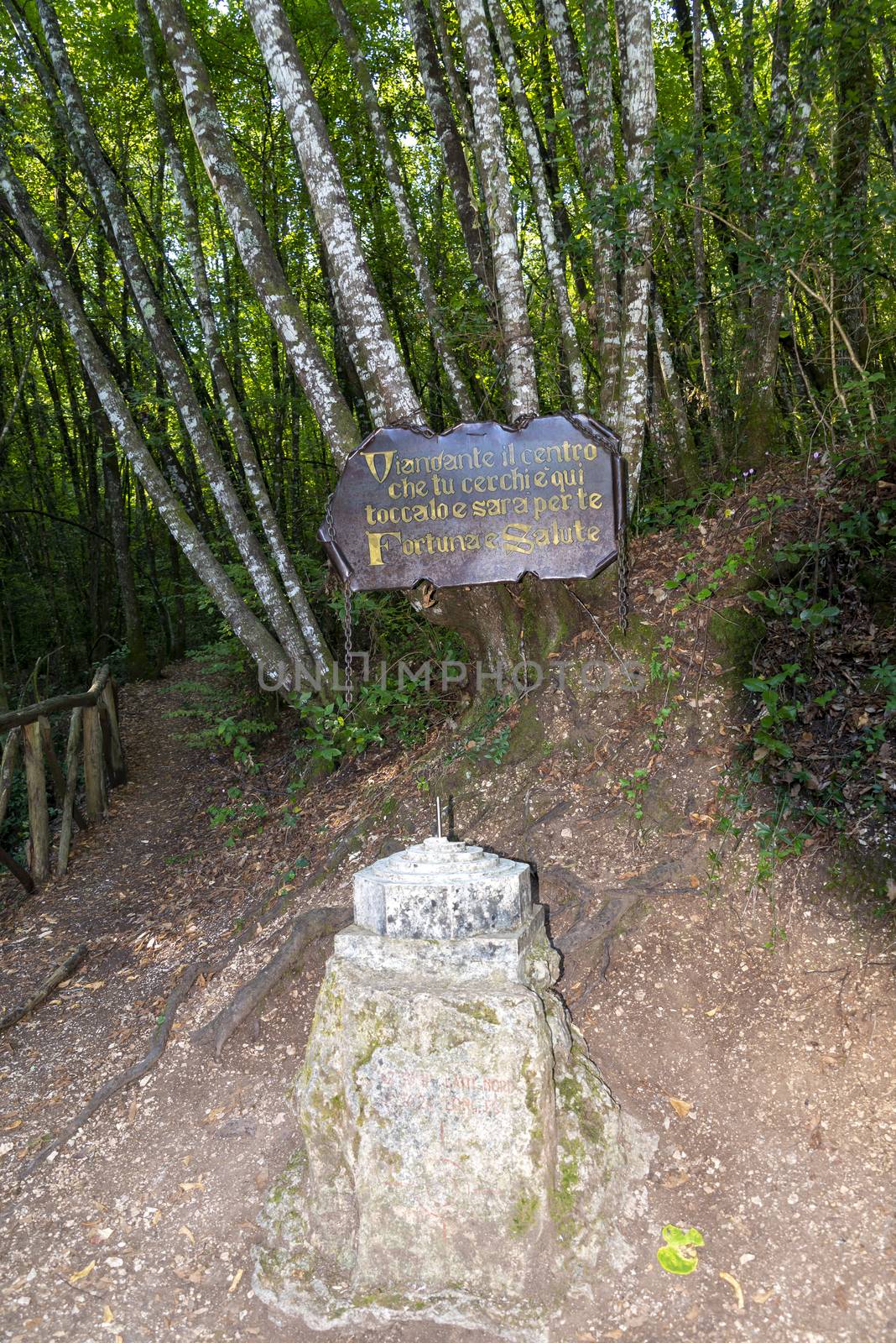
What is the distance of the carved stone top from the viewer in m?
2.95

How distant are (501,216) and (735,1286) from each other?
549 cm

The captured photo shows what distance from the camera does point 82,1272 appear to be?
3135mm

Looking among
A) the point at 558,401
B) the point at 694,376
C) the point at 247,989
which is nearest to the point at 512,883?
the point at 247,989

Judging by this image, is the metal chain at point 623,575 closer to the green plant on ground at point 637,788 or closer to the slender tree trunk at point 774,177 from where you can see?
the green plant on ground at point 637,788

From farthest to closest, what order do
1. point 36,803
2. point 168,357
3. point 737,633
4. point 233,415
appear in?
point 168,357 → point 233,415 → point 36,803 → point 737,633

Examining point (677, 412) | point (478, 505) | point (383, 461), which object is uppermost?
point (677, 412)

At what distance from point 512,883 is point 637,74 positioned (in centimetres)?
499

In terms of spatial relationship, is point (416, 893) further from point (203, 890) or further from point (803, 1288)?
point (203, 890)

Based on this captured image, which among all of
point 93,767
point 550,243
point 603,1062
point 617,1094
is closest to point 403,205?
point 550,243

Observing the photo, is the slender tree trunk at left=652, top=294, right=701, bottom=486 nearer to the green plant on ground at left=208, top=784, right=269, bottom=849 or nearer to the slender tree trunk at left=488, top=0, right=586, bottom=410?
the slender tree trunk at left=488, top=0, right=586, bottom=410

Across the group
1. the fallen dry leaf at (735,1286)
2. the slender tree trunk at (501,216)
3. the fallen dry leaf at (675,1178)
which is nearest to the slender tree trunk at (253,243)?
the slender tree trunk at (501,216)

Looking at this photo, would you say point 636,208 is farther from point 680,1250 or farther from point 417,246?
point 680,1250

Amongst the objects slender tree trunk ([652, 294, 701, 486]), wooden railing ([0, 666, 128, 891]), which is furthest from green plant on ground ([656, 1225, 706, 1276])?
wooden railing ([0, 666, 128, 891])

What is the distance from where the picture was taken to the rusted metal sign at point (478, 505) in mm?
4086
